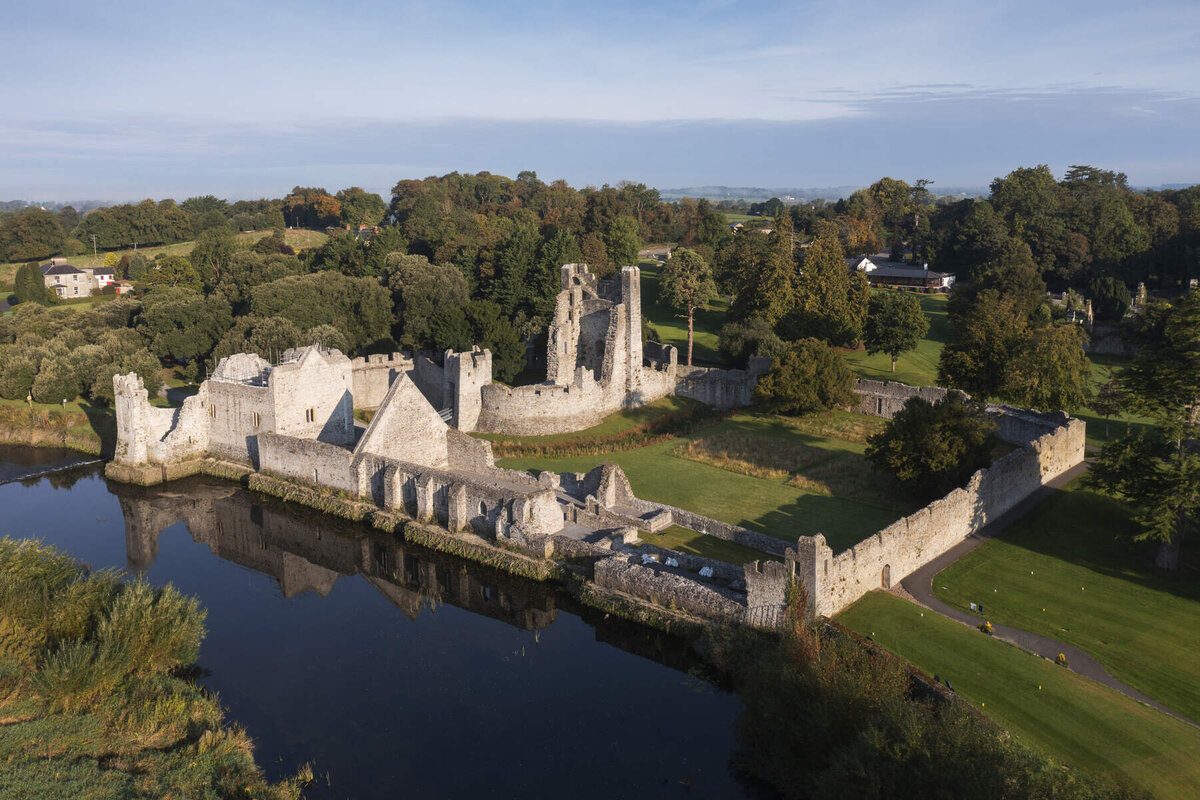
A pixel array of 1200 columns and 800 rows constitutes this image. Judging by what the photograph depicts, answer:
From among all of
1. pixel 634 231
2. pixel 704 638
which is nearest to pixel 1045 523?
pixel 704 638

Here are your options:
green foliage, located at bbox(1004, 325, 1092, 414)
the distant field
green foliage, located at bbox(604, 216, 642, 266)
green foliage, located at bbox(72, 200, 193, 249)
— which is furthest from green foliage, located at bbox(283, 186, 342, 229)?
green foliage, located at bbox(1004, 325, 1092, 414)

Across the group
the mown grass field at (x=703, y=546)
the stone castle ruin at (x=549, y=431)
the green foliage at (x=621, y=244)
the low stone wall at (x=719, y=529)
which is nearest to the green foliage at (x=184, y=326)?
the stone castle ruin at (x=549, y=431)

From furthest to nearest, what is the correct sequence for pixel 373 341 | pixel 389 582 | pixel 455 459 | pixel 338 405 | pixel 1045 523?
pixel 373 341 < pixel 338 405 < pixel 455 459 < pixel 1045 523 < pixel 389 582

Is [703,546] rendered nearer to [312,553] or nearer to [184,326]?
[312,553]

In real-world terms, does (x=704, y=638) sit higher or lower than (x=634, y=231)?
lower

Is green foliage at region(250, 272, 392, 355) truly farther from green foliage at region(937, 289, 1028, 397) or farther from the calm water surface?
green foliage at region(937, 289, 1028, 397)

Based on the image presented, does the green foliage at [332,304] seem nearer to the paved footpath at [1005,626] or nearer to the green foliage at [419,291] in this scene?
the green foliage at [419,291]

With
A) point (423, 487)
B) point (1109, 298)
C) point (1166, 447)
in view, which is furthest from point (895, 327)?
point (423, 487)

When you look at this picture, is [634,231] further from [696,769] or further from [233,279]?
[696,769]
